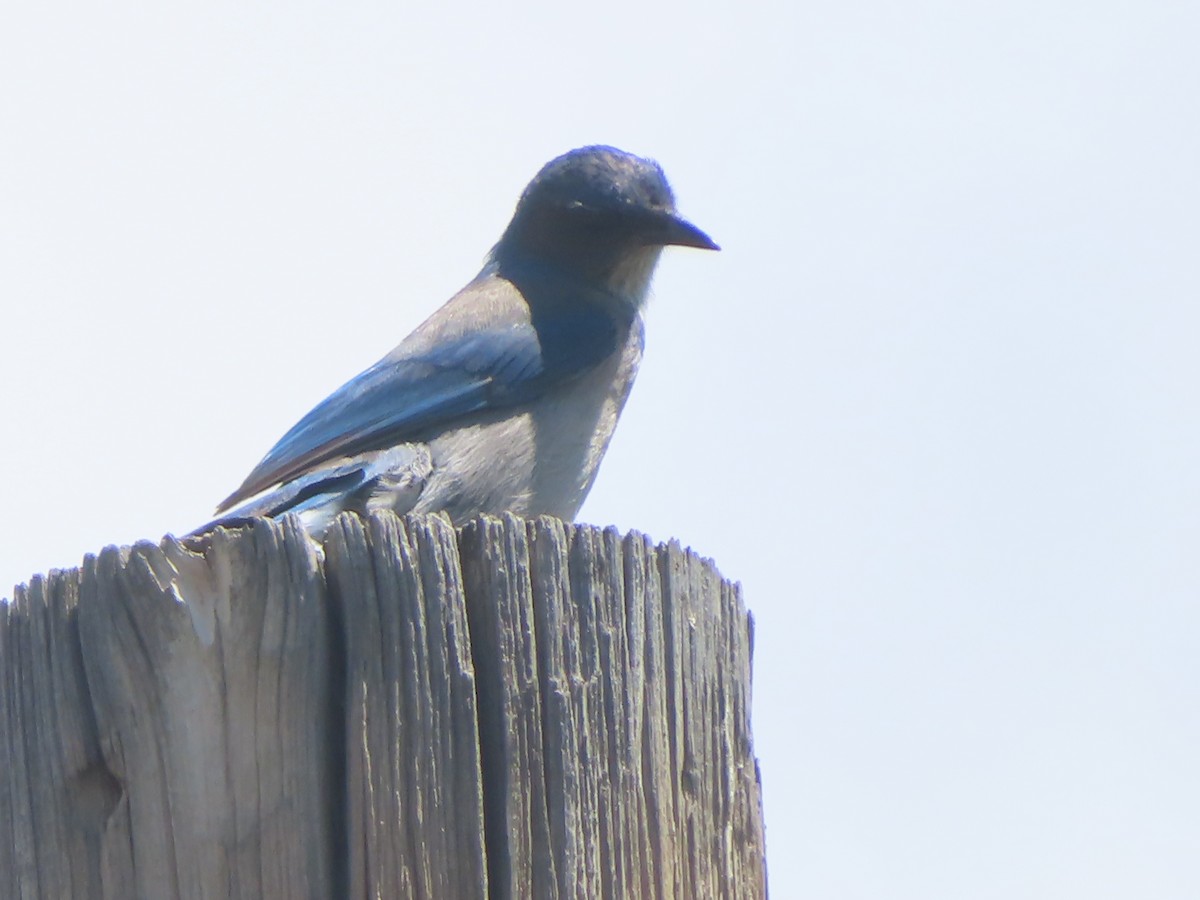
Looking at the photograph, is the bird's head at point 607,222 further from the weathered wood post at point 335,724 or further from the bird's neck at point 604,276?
the weathered wood post at point 335,724

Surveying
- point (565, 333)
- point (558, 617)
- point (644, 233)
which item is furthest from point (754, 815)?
point (644, 233)

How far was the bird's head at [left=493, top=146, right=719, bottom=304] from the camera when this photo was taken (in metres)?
7.64

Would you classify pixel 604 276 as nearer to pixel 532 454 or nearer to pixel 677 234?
pixel 677 234

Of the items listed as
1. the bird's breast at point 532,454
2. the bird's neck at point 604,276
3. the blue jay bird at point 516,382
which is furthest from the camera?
the bird's neck at point 604,276

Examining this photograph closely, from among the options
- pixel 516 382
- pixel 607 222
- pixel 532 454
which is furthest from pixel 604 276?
pixel 532 454

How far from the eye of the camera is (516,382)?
651cm

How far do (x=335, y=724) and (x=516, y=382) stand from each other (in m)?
3.98

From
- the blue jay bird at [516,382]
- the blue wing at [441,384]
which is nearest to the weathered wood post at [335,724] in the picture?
the blue jay bird at [516,382]

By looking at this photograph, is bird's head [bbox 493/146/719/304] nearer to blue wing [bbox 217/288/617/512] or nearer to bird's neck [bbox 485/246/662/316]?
bird's neck [bbox 485/246/662/316]

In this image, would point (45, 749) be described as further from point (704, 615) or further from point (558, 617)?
point (704, 615)

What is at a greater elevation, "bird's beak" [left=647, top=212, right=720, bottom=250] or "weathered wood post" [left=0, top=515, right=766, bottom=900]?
"bird's beak" [left=647, top=212, right=720, bottom=250]

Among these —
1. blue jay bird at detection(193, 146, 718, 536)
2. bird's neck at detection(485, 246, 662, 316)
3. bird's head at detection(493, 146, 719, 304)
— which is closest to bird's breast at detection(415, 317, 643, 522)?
blue jay bird at detection(193, 146, 718, 536)

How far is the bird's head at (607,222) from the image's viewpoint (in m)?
7.64

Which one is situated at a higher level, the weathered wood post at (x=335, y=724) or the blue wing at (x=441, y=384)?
the blue wing at (x=441, y=384)
